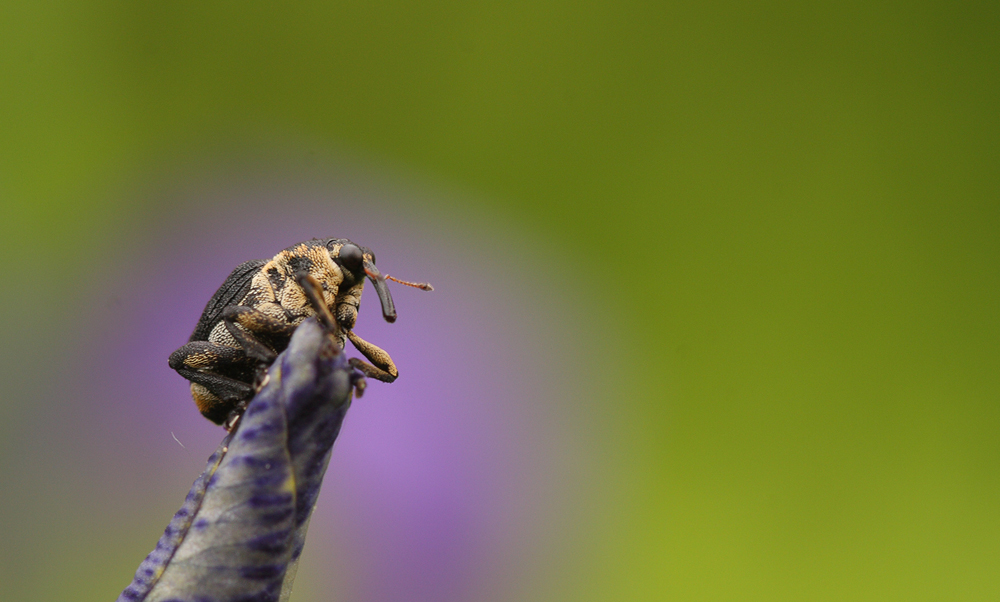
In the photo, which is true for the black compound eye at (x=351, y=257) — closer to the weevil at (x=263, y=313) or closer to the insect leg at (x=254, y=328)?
the weevil at (x=263, y=313)

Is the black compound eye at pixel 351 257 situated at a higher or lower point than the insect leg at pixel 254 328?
higher

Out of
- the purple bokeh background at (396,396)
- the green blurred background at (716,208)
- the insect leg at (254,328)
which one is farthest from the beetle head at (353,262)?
the green blurred background at (716,208)

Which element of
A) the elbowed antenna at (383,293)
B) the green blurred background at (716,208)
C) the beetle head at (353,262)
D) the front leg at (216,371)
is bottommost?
the front leg at (216,371)

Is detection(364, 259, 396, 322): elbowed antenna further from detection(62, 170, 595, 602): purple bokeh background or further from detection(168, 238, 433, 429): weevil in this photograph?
detection(62, 170, 595, 602): purple bokeh background

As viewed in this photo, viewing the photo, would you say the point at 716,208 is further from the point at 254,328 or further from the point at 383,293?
the point at 254,328

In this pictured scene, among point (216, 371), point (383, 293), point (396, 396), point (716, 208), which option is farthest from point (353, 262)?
point (716, 208)

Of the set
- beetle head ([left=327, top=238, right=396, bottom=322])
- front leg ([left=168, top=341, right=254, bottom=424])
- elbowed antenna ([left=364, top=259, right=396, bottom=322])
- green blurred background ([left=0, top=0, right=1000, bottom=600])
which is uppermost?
green blurred background ([left=0, top=0, right=1000, bottom=600])

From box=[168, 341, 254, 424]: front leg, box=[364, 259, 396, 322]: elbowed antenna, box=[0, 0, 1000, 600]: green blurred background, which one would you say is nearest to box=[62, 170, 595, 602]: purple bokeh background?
box=[0, 0, 1000, 600]: green blurred background

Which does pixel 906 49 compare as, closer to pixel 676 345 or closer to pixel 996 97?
pixel 996 97
